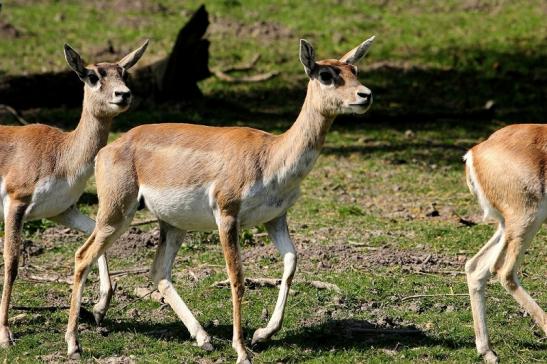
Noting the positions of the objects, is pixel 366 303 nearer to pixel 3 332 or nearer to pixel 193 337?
pixel 193 337

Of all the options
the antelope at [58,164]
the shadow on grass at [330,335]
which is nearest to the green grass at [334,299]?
the shadow on grass at [330,335]

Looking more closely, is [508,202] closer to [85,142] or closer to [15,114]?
[85,142]

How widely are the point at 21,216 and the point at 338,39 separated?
40.3 feet

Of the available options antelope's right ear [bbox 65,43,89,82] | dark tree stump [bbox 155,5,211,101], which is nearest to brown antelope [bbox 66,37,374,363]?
antelope's right ear [bbox 65,43,89,82]

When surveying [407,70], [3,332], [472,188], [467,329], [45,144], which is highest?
[45,144]

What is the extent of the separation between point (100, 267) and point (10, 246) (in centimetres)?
67

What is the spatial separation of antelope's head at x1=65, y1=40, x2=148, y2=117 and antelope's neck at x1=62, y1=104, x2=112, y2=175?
0.08m

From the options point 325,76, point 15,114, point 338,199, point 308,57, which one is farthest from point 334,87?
point 15,114

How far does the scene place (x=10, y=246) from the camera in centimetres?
770

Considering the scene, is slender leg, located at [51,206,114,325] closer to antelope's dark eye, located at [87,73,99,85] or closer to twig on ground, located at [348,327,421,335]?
antelope's dark eye, located at [87,73,99,85]

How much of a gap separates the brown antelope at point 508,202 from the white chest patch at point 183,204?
1766mm

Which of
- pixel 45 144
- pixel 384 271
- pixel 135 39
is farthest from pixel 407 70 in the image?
pixel 45 144

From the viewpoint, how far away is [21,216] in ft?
25.5

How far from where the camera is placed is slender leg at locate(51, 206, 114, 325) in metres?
7.80
